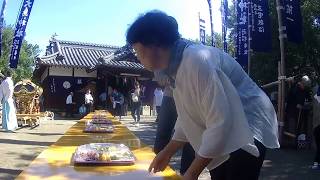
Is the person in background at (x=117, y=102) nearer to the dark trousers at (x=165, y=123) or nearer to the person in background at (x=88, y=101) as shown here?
the person in background at (x=88, y=101)

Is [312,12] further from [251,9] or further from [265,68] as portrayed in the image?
[251,9]

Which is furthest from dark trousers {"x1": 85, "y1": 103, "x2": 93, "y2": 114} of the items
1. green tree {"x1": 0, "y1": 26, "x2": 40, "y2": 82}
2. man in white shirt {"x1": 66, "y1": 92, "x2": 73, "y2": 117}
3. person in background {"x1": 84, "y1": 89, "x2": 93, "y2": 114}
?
green tree {"x1": 0, "y1": 26, "x2": 40, "y2": 82}

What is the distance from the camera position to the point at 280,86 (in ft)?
27.2

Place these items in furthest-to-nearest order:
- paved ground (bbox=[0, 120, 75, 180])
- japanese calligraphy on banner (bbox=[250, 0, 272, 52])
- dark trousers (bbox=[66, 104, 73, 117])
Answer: dark trousers (bbox=[66, 104, 73, 117]) < japanese calligraphy on banner (bbox=[250, 0, 272, 52]) < paved ground (bbox=[0, 120, 75, 180])

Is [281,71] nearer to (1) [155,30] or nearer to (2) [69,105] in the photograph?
(1) [155,30]

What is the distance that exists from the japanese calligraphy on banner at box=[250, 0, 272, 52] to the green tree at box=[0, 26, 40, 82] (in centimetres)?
3171

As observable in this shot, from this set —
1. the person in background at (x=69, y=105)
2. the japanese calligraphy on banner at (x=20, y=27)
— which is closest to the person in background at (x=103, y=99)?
the person in background at (x=69, y=105)

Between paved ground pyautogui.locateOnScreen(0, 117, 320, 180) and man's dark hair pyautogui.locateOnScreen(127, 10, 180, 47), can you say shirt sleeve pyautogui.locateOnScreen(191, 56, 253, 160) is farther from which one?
paved ground pyautogui.locateOnScreen(0, 117, 320, 180)

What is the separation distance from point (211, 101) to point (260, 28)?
26.0 feet

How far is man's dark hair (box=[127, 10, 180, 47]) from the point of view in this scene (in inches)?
71.3

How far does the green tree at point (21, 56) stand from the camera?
1530 inches

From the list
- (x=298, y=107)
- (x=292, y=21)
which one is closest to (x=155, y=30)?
(x=292, y=21)

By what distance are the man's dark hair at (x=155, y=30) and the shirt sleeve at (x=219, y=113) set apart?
25 centimetres

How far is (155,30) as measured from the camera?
71.3 inches
